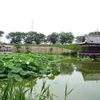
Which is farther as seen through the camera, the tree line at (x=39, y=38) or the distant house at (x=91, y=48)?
the tree line at (x=39, y=38)

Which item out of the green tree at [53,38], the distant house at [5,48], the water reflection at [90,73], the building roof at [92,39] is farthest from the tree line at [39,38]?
the water reflection at [90,73]

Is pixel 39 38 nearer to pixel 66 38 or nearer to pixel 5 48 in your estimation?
pixel 66 38

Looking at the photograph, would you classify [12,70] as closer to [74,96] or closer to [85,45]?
[74,96]

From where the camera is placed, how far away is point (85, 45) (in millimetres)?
35125

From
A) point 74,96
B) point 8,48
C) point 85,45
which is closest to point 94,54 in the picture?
point 85,45

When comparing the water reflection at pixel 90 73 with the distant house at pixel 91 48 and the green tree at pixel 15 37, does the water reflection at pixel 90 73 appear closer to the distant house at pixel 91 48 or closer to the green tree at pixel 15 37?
the distant house at pixel 91 48

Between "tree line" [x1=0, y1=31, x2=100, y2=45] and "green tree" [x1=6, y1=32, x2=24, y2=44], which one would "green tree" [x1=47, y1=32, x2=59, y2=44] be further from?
"green tree" [x1=6, y1=32, x2=24, y2=44]

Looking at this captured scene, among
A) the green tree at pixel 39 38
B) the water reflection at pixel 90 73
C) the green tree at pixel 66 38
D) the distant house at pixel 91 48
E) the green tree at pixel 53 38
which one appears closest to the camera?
the water reflection at pixel 90 73

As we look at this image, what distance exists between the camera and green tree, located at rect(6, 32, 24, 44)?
173ft

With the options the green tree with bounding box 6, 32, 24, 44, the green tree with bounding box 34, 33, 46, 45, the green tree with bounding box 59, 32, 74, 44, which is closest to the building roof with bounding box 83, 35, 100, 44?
the green tree with bounding box 59, 32, 74, 44

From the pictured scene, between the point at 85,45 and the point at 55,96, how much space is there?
28692 millimetres

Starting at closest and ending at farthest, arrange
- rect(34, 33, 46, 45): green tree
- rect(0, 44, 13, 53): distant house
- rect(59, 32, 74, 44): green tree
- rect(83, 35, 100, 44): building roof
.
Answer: rect(83, 35, 100, 44): building roof, rect(0, 44, 13, 53): distant house, rect(34, 33, 46, 45): green tree, rect(59, 32, 74, 44): green tree

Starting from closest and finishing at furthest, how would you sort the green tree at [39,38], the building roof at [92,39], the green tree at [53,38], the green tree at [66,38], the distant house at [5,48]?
the building roof at [92,39], the distant house at [5,48], the green tree at [39,38], the green tree at [53,38], the green tree at [66,38]

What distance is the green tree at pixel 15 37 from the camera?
5259cm
